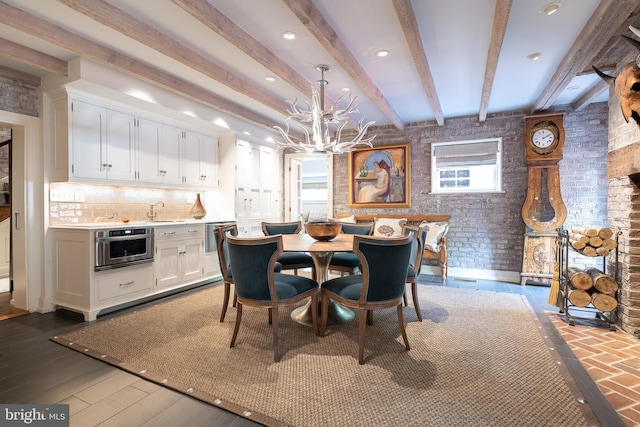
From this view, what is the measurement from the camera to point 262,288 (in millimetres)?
2283

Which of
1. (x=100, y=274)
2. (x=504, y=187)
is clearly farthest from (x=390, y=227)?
(x=100, y=274)

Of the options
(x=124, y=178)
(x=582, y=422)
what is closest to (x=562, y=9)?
(x=582, y=422)

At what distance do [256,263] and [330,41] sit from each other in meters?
1.82

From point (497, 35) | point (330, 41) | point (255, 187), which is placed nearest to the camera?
point (497, 35)

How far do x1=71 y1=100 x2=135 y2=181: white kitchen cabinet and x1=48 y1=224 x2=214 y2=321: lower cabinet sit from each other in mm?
707

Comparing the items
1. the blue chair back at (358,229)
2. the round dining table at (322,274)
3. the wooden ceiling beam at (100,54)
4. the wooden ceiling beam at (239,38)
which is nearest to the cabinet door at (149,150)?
the wooden ceiling beam at (100,54)

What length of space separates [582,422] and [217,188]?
15.9 ft

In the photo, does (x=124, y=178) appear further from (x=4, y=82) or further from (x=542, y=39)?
(x=542, y=39)

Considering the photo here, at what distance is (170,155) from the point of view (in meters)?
4.33

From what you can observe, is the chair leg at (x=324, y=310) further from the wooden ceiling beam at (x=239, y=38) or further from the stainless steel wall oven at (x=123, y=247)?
the stainless steel wall oven at (x=123, y=247)

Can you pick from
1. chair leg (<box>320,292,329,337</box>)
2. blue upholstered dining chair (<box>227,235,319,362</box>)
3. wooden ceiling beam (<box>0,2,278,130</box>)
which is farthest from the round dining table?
wooden ceiling beam (<box>0,2,278,130</box>)

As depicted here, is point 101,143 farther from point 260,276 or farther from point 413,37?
point 413,37

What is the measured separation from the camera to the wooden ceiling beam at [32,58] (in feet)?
8.82

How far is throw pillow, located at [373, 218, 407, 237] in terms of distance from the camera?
16.3ft
